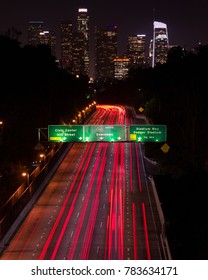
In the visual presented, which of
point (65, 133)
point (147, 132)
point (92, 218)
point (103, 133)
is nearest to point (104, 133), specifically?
point (103, 133)

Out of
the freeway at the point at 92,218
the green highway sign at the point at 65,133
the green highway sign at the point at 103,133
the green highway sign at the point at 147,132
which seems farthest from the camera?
the green highway sign at the point at 65,133

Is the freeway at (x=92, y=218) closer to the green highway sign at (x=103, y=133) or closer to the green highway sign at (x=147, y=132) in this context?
the green highway sign at (x=103, y=133)

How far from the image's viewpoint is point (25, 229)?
114ft

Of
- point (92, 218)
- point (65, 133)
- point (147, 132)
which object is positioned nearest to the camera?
point (92, 218)

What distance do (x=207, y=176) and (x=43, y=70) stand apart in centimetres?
5553

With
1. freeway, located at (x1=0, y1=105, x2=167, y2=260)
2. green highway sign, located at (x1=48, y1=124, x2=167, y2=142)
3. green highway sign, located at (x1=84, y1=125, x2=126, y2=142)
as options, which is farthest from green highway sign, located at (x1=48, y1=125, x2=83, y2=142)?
freeway, located at (x1=0, y1=105, x2=167, y2=260)

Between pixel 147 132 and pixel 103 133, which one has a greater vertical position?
pixel 147 132

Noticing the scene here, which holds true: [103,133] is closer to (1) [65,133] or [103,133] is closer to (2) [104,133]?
(2) [104,133]

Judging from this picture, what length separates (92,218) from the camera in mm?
37844

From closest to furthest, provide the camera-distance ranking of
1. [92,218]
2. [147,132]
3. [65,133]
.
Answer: [92,218] → [147,132] → [65,133]

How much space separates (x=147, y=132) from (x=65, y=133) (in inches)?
246

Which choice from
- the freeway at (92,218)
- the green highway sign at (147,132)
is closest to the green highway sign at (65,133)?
the green highway sign at (147,132)

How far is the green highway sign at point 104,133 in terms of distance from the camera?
152 feet

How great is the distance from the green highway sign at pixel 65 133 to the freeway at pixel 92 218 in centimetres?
Result: 409
